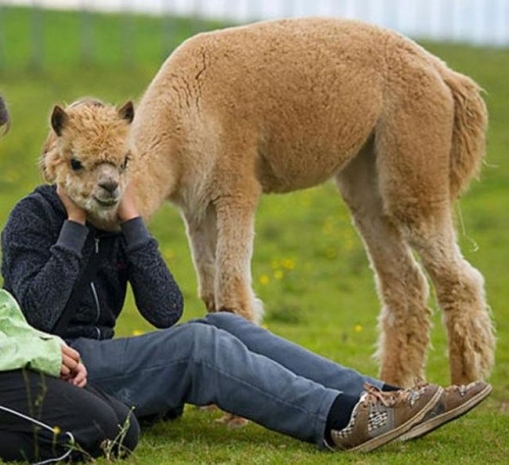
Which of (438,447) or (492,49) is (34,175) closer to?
(438,447)

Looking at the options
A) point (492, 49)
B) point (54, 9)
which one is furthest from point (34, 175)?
point (54, 9)

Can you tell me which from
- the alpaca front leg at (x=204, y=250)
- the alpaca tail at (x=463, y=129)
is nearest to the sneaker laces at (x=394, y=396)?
the alpaca front leg at (x=204, y=250)

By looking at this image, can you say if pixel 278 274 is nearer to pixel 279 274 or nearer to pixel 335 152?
pixel 279 274

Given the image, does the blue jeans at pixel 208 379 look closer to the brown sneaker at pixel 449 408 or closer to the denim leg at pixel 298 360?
the denim leg at pixel 298 360

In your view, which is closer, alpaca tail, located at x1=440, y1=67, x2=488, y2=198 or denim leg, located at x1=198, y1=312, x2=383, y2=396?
denim leg, located at x1=198, y1=312, x2=383, y2=396

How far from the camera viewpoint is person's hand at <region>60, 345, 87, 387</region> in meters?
4.67

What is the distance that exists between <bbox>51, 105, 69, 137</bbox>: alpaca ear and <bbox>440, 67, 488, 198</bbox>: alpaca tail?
9.33 ft

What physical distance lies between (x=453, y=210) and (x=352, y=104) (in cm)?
91

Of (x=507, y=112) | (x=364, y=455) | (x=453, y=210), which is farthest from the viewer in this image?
(x=507, y=112)

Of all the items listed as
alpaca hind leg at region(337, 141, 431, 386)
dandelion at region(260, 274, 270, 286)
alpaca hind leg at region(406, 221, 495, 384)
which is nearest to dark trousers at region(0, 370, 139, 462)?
alpaca hind leg at region(406, 221, 495, 384)

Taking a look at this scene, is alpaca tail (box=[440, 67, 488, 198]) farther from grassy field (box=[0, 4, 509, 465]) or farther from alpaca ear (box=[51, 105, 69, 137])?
alpaca ear (box=[51, 105, 69, 137])

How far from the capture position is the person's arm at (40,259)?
4.81 meters

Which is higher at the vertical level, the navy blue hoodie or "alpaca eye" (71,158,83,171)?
"alpaca eye" (71,158,83,171)

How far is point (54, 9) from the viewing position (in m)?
45.7
